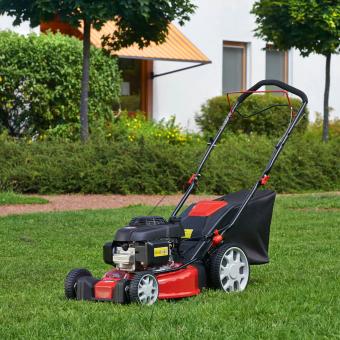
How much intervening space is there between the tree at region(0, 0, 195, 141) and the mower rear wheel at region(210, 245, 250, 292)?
8.68m

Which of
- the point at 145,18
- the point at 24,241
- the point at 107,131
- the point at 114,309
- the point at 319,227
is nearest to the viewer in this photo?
the point at 114,309

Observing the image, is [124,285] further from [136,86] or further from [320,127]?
[320,127]

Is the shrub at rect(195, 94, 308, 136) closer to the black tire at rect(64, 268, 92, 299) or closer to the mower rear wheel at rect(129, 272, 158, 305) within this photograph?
the black tire at rect(64, 268, 92, 299)

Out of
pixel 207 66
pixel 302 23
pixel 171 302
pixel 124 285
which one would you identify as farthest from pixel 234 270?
pixel 207 66

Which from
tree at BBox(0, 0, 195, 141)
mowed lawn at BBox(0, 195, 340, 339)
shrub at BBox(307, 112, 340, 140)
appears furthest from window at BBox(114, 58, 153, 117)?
mowed lawn at BBox(0, 195, 340, 339)

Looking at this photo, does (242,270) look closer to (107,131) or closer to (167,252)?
(167,252)

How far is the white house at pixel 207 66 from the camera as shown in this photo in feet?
78.9

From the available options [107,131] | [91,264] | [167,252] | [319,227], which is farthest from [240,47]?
[167,252]

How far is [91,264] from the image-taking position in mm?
8648

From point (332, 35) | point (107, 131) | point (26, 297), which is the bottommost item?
Result: point (26, 297)

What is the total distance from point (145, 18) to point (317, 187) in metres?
4.60

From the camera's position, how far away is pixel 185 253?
7.08m

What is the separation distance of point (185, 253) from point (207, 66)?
18526mm

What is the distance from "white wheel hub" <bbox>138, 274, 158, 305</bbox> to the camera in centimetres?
645
